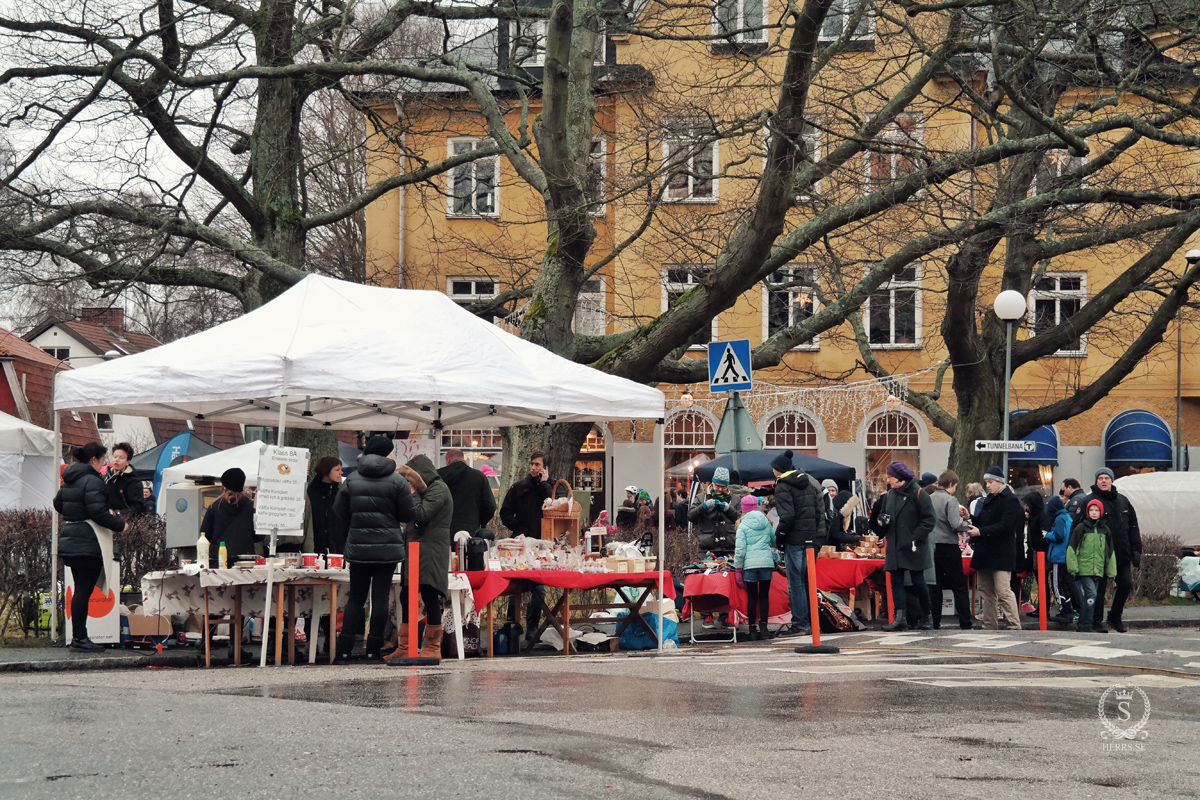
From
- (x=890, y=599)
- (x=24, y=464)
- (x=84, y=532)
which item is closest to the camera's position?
(x=84, y=532)

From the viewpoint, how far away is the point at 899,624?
1620cm

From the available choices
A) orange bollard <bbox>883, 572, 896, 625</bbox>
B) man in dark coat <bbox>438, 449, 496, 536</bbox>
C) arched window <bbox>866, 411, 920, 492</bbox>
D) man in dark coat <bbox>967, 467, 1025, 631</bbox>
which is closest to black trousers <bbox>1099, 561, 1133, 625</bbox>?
man in dark coat <bbox>967, 467, 1025, 631</bbox>

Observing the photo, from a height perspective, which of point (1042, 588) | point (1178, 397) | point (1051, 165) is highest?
point (1051, 165)

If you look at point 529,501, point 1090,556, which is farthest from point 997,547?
point 529,501

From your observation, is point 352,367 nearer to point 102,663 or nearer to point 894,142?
point 102,663

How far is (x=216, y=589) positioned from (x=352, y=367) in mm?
2347

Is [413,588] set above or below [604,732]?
above

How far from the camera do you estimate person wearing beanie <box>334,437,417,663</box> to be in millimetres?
12133

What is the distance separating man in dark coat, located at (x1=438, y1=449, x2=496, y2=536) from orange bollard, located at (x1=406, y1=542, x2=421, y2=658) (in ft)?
5.32

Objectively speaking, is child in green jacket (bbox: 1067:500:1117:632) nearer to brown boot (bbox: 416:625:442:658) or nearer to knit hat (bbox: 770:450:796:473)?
knit hat (bbox: 770:450:796:473)

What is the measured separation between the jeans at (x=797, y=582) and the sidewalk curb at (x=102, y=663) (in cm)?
654

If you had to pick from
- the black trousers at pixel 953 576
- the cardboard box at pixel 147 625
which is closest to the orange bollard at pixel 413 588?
the cardboard box at pixel 147 625

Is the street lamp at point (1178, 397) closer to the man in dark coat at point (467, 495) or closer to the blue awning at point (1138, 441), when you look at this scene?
the blue awning at point (1138, 441)

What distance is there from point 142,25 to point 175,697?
38.3ft
